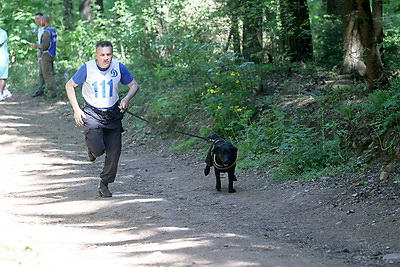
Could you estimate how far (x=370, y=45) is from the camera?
11.1 m

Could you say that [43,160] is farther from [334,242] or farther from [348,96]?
[334,242]

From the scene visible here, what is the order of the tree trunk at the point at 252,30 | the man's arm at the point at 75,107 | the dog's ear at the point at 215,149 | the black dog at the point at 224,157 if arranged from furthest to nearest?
1. the tree trunk at the point at 252,30
2. the dog's ear at the point at 215,149
3. the black dog at the point at 224,157
4. the man's arm at the point at 75,107

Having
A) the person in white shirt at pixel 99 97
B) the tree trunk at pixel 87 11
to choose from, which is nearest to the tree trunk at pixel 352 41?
the person in white shirt at pixel 99 97

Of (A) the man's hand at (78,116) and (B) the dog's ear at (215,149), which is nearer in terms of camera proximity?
(A) the man's hand at (78,116)

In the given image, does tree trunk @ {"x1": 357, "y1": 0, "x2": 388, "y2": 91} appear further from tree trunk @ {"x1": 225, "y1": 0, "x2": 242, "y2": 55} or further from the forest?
tree trunk @ {"x1": 225, "y1": 0, "x2": 242, "y2": 55}

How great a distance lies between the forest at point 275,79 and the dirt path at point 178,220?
0.98 m

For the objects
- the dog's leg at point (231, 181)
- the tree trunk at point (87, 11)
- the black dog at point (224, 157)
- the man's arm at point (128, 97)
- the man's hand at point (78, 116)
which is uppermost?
the tree trunk at point (87, 11)

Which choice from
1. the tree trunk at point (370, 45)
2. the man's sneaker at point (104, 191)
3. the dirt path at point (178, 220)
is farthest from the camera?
the tree trunk at point (370, 45)

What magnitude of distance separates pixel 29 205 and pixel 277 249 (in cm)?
428

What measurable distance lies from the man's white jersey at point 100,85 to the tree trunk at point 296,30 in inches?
266

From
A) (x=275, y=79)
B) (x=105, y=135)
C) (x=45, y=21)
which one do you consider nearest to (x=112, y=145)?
(x=105, y=135)

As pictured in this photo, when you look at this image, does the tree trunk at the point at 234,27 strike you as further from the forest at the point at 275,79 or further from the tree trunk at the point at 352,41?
the tree trunk at the point at 352,41

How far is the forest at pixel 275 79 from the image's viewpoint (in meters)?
10.2

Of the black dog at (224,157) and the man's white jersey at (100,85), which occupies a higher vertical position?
the man's white jersey at (100,85)
